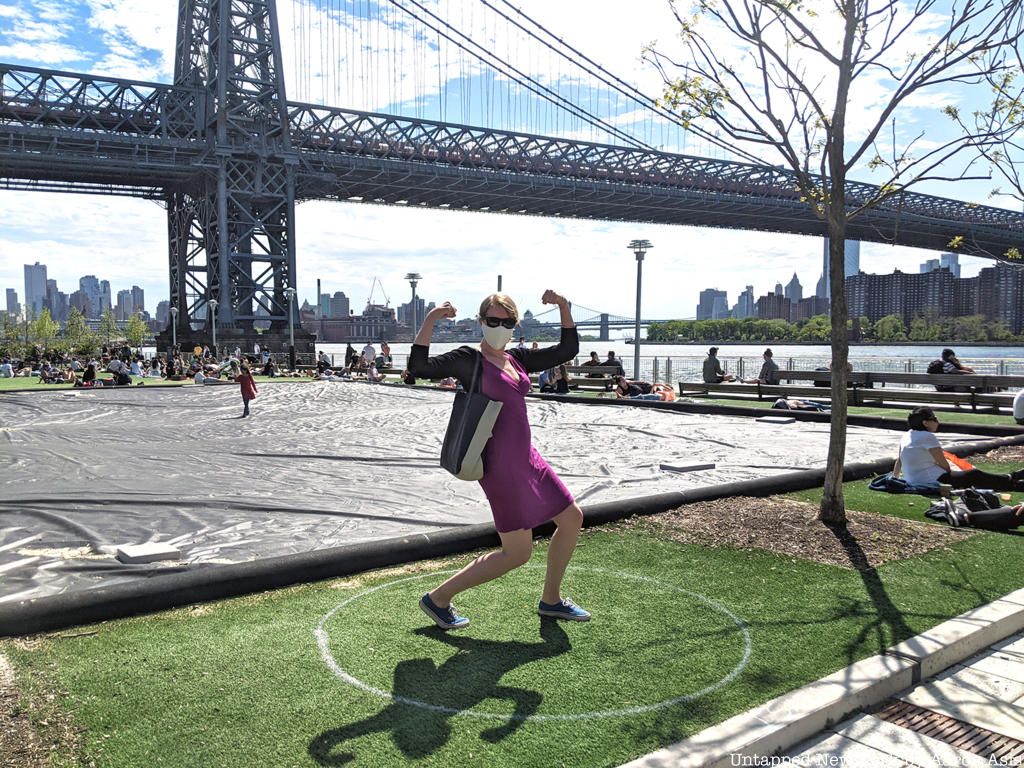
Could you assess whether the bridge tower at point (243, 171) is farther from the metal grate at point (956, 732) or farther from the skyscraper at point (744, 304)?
the skyscraper at point (744, 304)

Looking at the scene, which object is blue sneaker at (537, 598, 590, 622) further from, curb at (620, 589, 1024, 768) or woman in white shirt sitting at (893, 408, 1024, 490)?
woman in white shirt sitting at (893, 408, 1024, 490)

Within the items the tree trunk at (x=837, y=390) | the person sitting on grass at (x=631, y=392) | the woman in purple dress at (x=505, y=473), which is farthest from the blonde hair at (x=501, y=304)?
the person sitting on grass at (x=631, y=392)

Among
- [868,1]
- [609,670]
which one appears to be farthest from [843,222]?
[609,670]

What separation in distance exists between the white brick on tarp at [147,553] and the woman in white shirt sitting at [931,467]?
6300mm

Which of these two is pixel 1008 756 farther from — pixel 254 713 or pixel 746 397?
pixel 746 397

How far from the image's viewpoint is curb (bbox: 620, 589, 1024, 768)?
9.43ft

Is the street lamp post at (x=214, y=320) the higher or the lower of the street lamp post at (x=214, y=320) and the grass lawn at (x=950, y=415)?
the higher

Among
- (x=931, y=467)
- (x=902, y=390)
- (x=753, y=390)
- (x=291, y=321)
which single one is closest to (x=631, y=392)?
(x=753, y=390)

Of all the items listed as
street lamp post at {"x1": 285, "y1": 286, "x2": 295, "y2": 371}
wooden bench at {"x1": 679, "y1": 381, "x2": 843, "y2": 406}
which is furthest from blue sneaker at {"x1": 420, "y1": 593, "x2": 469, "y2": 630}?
street lamp post at {"x1": 285, "y1": 286, "x2": 295, "y2": 371}

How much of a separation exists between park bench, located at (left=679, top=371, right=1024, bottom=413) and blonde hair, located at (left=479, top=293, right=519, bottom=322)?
14.1 meters

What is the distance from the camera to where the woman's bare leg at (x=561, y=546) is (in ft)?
13.4

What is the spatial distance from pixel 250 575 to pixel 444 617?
1347 mm

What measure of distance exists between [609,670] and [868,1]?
18.2ft

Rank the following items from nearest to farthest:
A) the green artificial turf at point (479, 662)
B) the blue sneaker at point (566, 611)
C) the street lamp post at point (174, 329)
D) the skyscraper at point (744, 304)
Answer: the green artificial turf at point (479, 662), the blue sneaker at point (566, 611), the street lamp post at point (174, 329), the skyscraper at point (744, 304)
